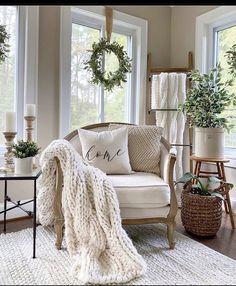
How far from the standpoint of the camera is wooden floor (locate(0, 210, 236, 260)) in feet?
6.70

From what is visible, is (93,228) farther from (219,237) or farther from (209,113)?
(209,113)

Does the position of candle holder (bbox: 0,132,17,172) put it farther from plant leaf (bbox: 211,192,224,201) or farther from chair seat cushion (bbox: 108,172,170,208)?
plant leaf (bbox: 211,192,224,201)

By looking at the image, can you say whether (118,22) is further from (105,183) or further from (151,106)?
(105,183)

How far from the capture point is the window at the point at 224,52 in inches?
121

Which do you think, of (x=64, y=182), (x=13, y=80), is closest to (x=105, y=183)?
(x=64, y=182)

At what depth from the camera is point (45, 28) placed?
2.72 meters

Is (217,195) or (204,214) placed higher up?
(217,195)

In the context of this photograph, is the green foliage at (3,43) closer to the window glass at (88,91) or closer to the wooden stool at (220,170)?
the window glass at (88,91)

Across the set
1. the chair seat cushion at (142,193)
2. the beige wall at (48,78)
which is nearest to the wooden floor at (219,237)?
the chair seat cushion at (142,193)

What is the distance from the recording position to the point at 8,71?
2.66 m

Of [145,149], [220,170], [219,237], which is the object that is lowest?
[219,237]

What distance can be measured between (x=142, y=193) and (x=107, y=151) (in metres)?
0.53

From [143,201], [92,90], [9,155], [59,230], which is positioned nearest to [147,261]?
[143,201]

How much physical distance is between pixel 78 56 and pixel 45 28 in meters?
0.48
